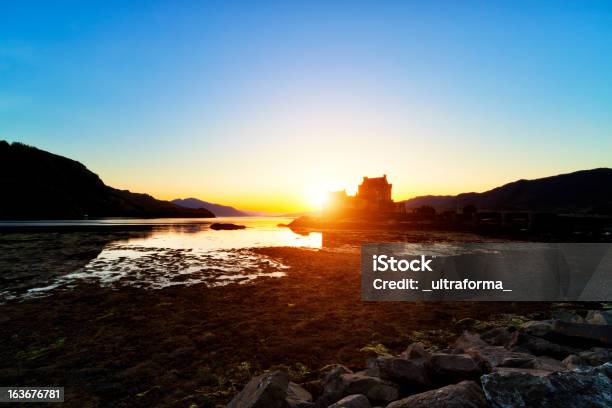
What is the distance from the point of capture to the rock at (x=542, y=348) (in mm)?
6676

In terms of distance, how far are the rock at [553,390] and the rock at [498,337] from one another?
12.9 feet

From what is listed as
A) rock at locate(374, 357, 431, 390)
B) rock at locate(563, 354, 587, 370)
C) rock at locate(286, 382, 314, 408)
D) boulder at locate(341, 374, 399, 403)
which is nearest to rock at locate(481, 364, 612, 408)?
rock at locate(374, 357, 431, 390)

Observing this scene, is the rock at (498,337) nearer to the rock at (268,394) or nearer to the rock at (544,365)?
the rock at (544,365)

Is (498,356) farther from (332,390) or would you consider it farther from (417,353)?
(332,390)

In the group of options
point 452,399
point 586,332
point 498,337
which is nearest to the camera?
point 452,399

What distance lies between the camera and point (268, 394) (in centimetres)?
437

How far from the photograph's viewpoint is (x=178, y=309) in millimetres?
11250

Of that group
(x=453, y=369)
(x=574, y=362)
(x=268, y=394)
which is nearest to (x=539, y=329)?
(x=574, y=362)

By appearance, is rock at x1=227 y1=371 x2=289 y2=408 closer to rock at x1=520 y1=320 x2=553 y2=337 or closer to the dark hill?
rock at x1=520 y1=320 x2=553 y2=337

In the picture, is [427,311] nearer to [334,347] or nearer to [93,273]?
[334,347]

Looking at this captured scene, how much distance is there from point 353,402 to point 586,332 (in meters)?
6.18

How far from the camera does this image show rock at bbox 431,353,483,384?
4.98 m

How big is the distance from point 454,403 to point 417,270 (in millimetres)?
12984

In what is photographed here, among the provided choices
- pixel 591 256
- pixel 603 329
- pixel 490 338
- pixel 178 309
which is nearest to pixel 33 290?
pixel 178 309
